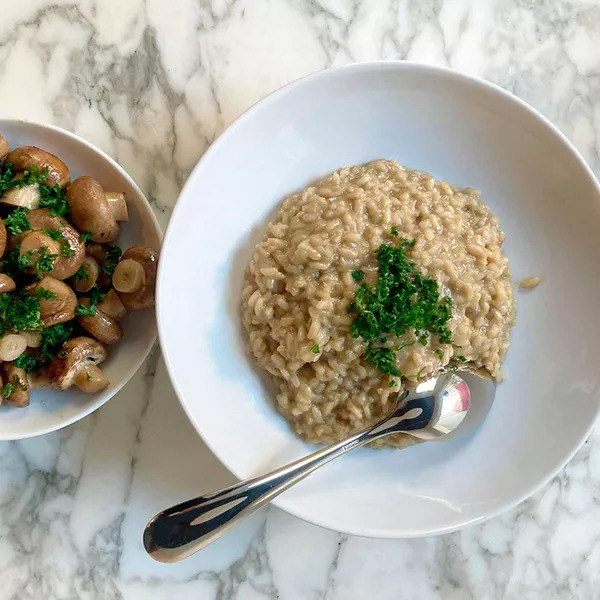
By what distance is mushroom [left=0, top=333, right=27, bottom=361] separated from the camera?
2031 mm

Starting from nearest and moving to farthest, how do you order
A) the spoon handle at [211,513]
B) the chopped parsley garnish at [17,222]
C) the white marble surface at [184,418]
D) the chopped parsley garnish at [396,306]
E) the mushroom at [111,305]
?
the spoon handle at [211,513] < the chopped parsley garnish at [396,306] < the chopped parsley garnish at [17,222] < the mushroom at [111,305] < the white marble surface at [184,418]

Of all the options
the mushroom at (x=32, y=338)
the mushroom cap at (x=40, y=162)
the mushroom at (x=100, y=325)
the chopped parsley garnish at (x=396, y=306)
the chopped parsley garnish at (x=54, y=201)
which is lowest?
the mushroom at (x=32, y=338)

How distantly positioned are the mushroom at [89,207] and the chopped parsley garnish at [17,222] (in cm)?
14

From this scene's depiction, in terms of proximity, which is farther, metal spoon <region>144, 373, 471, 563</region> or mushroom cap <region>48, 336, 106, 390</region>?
mushroom cap <region>48, 336, 106, 390</region>

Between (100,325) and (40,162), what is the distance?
0.55 meters

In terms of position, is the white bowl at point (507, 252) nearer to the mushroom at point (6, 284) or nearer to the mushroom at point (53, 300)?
the mushroom at point (53, 300)

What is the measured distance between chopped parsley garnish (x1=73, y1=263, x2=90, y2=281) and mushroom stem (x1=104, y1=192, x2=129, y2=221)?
0.62ft

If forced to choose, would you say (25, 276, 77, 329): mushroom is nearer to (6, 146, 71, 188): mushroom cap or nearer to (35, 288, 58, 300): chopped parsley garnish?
(35, 288, 58, 300): chopped parsley garnish

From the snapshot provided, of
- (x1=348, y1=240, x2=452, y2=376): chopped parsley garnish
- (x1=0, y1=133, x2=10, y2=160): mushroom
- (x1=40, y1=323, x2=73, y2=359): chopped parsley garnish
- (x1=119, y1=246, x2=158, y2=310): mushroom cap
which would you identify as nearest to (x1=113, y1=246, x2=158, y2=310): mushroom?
(x1=119, y1=246, x2=158, y2=310): mushroom cap

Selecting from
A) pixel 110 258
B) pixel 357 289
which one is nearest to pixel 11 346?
pixel 110 258

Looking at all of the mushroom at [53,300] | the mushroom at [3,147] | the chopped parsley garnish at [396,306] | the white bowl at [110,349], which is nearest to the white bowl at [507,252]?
the white bowl at [110,349]

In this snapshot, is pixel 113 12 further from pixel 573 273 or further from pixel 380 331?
pixel 573 273

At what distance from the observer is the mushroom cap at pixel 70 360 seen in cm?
207

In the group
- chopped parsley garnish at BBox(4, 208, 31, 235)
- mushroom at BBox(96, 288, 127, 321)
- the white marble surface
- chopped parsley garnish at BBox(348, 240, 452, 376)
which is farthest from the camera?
the white marble surface
